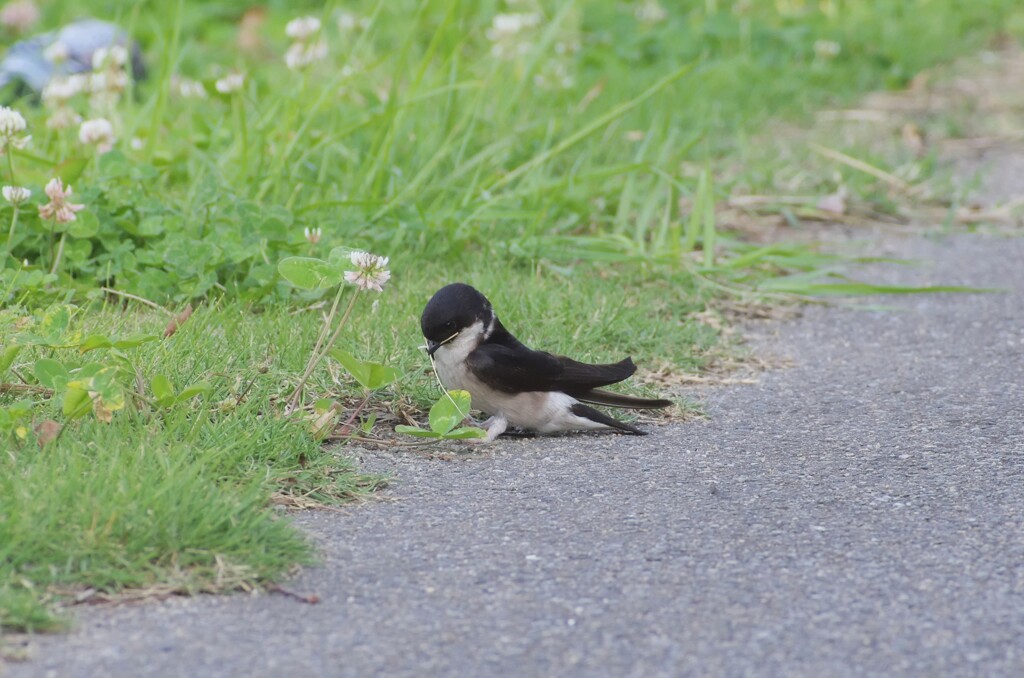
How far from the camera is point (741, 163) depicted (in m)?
6.65

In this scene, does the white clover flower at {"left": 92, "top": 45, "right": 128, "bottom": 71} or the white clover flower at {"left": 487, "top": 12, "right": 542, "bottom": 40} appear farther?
the white clover flower at {"left": 487, "top": 12, "right": 542, "bottom": 40}

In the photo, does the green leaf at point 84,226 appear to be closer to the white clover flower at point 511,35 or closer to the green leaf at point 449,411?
the green leaf at point 449,411

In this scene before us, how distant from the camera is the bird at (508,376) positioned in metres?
3.58

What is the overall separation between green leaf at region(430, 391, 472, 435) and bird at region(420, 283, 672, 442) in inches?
5.6

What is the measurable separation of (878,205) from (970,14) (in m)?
4.52

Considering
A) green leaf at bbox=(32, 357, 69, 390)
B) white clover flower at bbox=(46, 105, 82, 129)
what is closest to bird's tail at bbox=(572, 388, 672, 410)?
green leaf at bbox=(32, 357, 69, 390)

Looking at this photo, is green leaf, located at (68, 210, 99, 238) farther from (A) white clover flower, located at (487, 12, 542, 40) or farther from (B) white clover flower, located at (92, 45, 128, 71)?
(A) white clover flower, located at (487, 12, 542, 40)

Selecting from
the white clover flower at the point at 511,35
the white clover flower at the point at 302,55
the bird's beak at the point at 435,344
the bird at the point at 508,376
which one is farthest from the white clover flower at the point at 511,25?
the bird's beak at the point at 435,344

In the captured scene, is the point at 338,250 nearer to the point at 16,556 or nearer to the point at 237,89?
the point at 16,556

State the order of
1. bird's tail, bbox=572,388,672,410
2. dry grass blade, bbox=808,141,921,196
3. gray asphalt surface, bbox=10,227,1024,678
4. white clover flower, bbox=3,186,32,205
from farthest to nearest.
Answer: dry grass blade, bbox=808,141,921,196 < white clover flower, bbox=3,186,32,205 < bird's tail, bbox=572,388,672,410 < gray asphalt surface, bbox=10,227,1024,678

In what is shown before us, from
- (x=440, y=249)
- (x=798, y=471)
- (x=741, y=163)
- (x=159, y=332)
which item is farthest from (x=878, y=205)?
(x=159, y=332)

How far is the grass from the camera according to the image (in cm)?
276

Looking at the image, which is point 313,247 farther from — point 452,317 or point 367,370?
point 367,370

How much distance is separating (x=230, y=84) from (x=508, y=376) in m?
2.13
